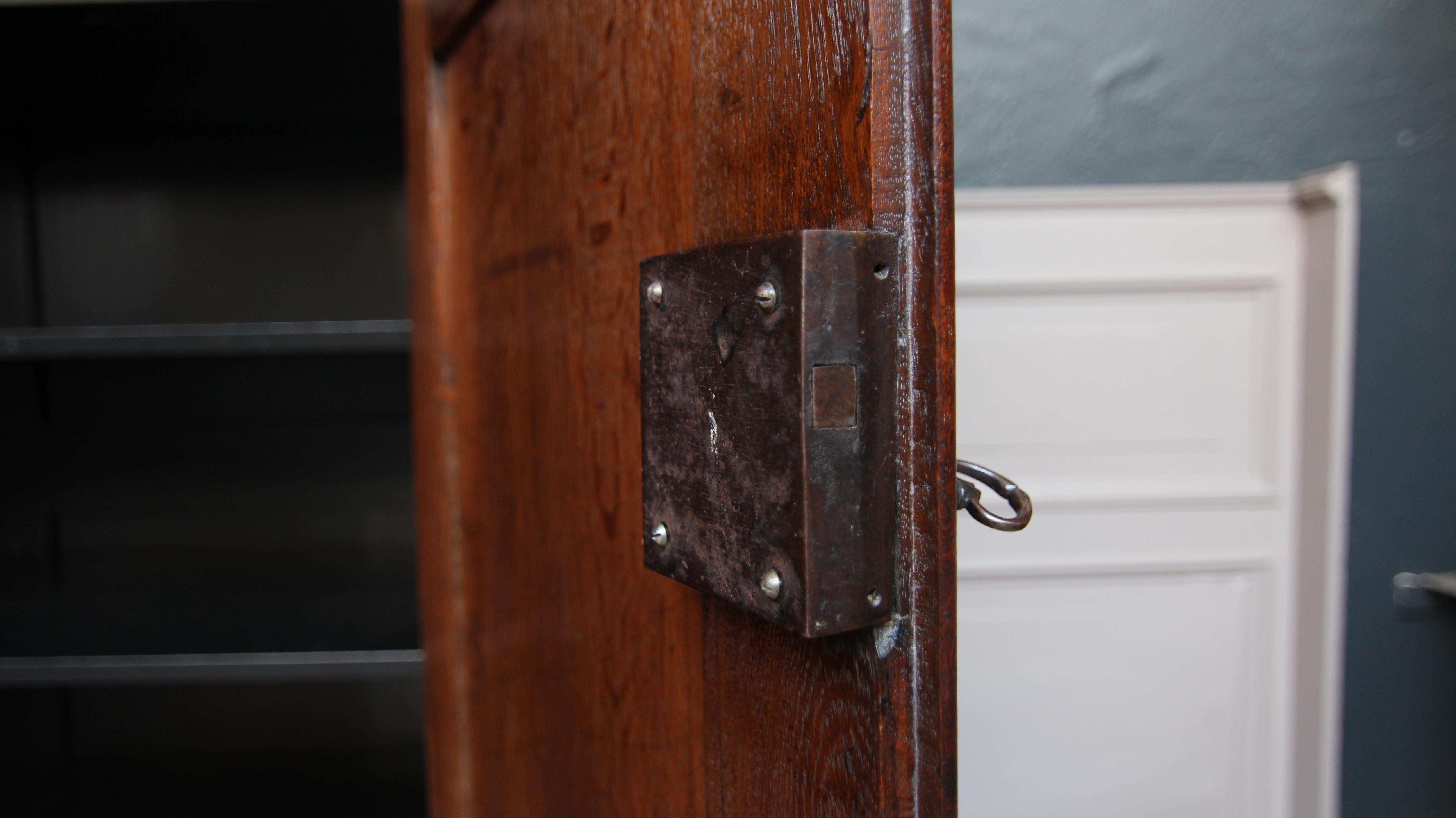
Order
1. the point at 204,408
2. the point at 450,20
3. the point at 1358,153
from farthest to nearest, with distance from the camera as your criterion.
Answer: the point at 1358,153 → the point at 204,408 → the point at 450,20

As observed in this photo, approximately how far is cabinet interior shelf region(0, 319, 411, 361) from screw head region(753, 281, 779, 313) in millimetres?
569

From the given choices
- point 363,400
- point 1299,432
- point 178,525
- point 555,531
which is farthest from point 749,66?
point 1299,432

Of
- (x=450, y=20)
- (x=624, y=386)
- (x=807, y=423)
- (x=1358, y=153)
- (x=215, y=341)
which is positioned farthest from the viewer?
(x=1358, y=153)

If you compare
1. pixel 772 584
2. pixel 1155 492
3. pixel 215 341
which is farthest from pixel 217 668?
pixel 1155 492

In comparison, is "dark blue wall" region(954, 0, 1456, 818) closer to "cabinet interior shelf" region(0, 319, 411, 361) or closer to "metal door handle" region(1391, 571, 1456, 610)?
"metal door handle" region(1391, 571, 1456, 610)

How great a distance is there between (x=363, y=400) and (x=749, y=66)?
106 centimetres

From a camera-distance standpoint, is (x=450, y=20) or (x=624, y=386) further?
(x=450, y=20)

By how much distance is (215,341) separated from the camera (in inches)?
30.0

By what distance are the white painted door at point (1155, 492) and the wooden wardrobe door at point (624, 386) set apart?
993 mm

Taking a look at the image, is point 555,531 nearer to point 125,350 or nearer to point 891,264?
point 891,264

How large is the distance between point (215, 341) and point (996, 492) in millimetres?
727

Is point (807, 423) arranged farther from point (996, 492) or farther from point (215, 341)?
point (215, 341)

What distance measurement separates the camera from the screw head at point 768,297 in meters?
0.26

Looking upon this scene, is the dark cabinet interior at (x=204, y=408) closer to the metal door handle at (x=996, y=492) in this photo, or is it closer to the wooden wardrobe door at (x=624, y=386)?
the wooden wardrobe door at (x=624, y=386)
